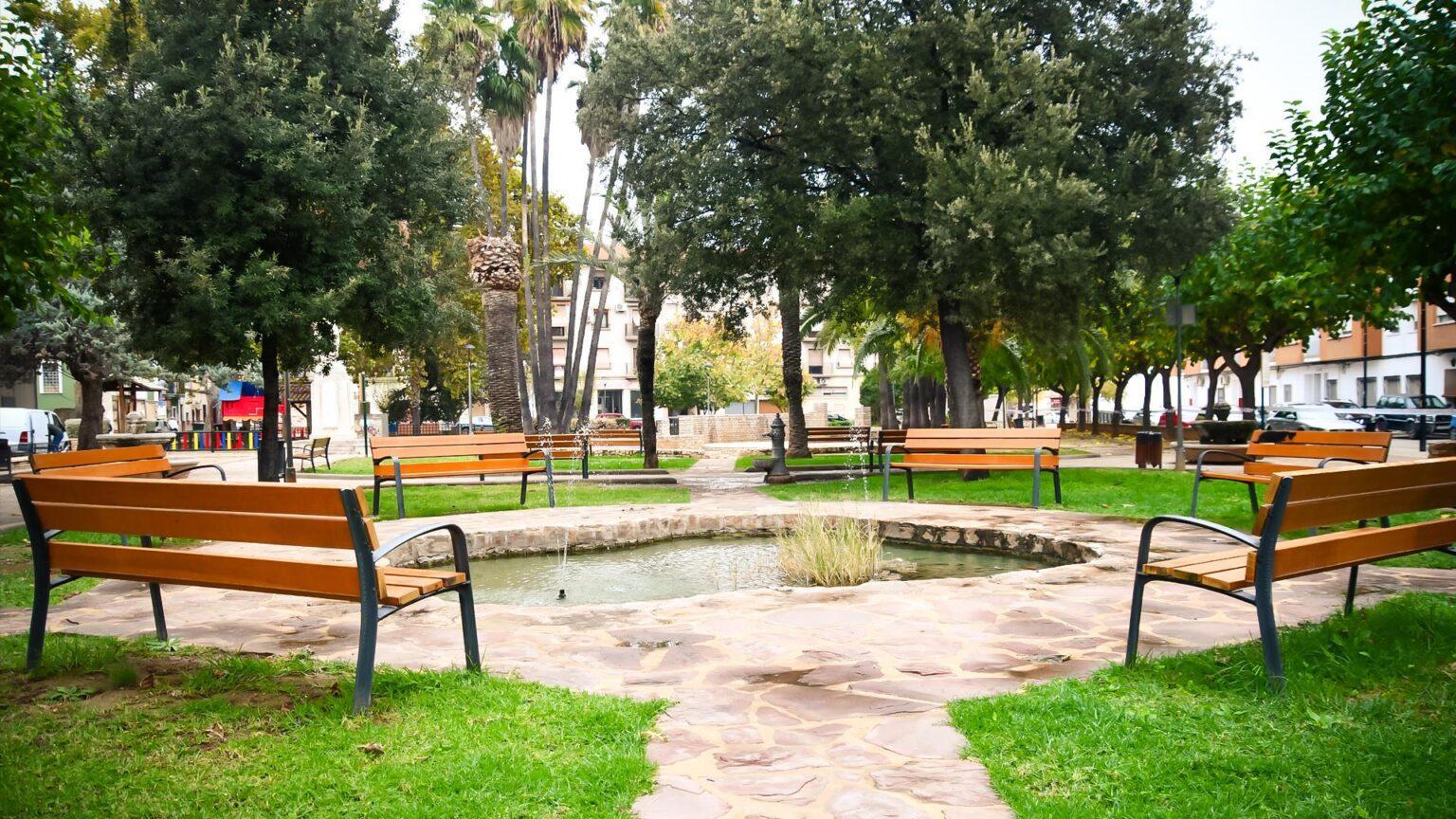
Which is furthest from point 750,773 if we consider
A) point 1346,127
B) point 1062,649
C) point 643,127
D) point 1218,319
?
point 1218,319

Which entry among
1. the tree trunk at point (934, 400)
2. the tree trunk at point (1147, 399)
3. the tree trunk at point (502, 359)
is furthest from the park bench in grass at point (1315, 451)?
the tree trunk at point (934, 400)

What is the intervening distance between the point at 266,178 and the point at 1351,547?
36.9ft

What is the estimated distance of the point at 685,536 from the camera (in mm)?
10594

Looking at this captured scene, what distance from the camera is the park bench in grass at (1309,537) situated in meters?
3.75

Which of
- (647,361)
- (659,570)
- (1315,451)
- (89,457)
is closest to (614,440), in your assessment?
(647,361)

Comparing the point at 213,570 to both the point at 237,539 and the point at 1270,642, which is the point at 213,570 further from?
the point at 1270,642

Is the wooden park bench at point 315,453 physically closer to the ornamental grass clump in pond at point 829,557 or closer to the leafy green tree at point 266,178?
the leafy green tree at point 266,178

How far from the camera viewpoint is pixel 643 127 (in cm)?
1706

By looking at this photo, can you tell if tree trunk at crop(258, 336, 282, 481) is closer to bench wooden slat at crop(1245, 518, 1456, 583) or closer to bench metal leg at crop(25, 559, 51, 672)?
bench metal leg at crop(25, 559, 51, 672)

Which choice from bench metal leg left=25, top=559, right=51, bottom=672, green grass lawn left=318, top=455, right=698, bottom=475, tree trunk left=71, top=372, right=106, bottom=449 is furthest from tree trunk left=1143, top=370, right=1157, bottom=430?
tree trunk left=71, top=372, right=106, bottom=449

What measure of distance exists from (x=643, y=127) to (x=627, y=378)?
49.5 m

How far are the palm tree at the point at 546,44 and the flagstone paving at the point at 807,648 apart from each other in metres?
21.4

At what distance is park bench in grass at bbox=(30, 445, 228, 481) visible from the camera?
5.47 m

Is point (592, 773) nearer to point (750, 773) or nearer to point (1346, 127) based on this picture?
point (750, 773)
